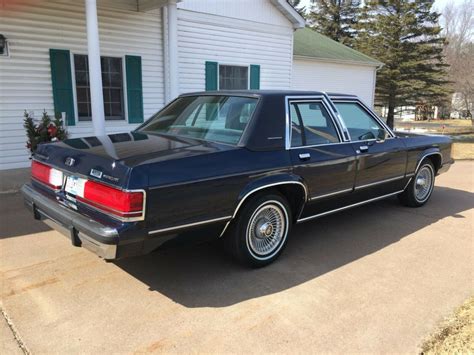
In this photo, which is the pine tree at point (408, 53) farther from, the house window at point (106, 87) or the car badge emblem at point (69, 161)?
the car badge emblem at point (69, 161)

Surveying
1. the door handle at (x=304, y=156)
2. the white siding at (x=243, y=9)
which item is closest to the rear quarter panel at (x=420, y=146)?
the door handle at (x=304, y=156)

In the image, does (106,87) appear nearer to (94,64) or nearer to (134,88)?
(134,88)

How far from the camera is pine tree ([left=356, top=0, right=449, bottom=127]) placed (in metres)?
25.1

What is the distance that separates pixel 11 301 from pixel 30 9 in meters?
6.53

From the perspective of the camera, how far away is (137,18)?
9109 millimetres

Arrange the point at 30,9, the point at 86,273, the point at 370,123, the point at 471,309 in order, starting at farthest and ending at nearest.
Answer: the point at 30,9
the point at 370,123
the point at 86,273
the point at 471,309

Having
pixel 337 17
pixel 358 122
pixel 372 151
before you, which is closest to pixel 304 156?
pixel 372 151

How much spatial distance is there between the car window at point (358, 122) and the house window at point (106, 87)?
5.99 meters

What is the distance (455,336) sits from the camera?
2740mm

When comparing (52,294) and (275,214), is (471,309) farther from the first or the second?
(52,294)

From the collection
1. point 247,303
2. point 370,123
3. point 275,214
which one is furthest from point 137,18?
point 247,303

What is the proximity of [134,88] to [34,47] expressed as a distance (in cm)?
214

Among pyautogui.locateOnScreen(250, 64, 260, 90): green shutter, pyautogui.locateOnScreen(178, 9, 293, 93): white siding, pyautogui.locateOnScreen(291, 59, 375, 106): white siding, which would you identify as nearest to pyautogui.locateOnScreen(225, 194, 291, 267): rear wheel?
pyautogui.locateOnScreen(178, 9, 293, 93): white siding

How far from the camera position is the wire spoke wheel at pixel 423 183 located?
573cm
